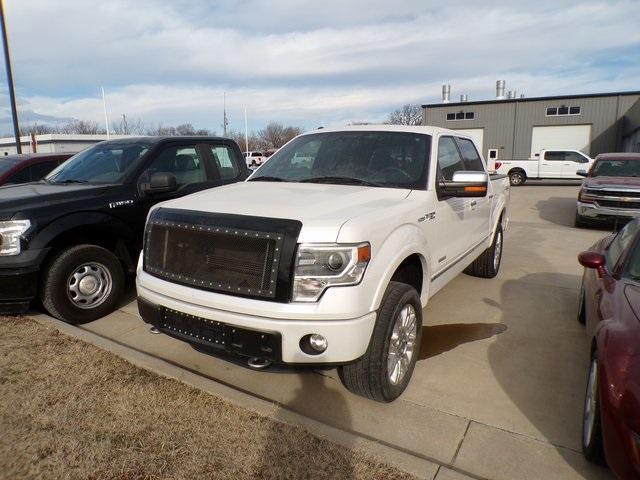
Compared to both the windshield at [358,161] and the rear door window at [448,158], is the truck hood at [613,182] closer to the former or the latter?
the rear door window at [448,158]

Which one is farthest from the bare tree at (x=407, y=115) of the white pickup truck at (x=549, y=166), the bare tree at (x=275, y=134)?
the white pickup truck at (x=549, y=166)

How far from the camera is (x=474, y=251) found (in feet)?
17.0

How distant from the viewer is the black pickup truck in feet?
13.9

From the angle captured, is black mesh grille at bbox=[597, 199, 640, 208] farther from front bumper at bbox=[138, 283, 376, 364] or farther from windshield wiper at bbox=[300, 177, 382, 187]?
front bumper at bbox=[138, 283, 376, 364]

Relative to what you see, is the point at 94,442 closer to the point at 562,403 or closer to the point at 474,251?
the point at 562,403

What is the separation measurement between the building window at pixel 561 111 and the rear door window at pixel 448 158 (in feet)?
109

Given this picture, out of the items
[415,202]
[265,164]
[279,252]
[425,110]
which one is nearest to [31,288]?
[265,164]

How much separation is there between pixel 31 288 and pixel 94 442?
2.18 metres

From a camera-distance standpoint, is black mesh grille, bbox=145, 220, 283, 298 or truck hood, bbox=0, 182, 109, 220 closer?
black mesh grille, bbox=145, 220, 283, 298

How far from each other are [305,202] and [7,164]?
6657mm

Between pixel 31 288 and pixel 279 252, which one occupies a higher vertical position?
pixel 279 252

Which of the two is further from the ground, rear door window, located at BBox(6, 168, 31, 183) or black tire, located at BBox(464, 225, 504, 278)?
rear door window, located at BBox(6, 168, 31, 183)

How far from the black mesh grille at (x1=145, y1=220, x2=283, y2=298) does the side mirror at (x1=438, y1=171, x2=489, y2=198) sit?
1741 mm

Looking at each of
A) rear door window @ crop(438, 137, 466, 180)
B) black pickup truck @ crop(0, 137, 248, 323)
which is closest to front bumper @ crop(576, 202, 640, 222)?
rear door window @ crop(438, 137, 466, 180)
